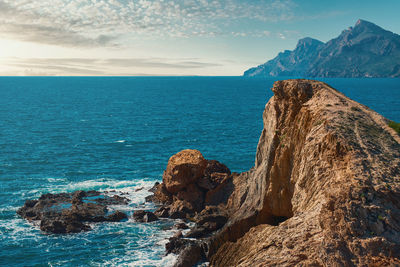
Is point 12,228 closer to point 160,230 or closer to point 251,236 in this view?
point 160,230

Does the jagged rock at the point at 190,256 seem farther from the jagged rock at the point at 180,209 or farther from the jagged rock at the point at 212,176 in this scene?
the jagged rock at the point at 212,176

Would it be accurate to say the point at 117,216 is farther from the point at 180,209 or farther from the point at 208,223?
the point at 208,223

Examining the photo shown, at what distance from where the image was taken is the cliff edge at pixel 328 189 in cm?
1377

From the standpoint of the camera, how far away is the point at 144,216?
131 feet

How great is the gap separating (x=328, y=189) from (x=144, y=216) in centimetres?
2792

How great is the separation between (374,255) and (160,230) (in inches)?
1064

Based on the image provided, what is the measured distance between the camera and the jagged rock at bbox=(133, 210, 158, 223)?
39438 millimetres

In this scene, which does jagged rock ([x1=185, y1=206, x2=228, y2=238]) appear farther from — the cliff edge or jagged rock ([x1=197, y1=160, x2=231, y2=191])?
the cliff edge

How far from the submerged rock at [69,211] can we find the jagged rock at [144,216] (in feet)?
5.02

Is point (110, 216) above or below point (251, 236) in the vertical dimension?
below

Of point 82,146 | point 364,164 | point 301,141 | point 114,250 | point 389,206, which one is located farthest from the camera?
point 82,146

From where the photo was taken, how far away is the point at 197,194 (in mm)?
42500

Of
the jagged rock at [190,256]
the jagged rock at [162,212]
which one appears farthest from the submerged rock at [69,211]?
the jagged rock at [190,256]

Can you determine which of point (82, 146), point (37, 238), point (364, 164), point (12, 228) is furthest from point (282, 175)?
point (82, 146)
